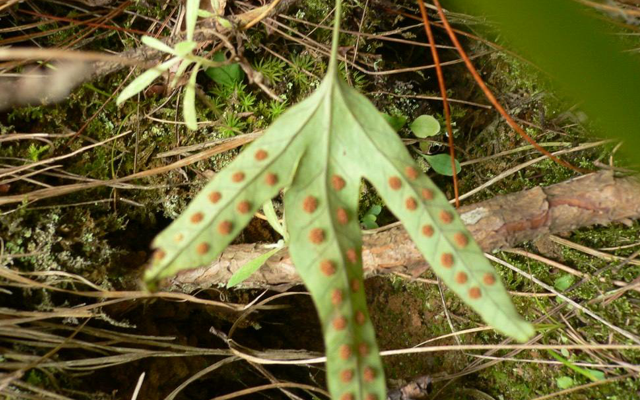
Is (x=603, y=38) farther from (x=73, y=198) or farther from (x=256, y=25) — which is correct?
(x=73, y=198)

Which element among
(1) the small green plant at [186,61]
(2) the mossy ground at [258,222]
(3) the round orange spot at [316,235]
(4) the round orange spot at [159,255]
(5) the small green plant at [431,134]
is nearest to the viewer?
(4) the round orange spot at [159,255]

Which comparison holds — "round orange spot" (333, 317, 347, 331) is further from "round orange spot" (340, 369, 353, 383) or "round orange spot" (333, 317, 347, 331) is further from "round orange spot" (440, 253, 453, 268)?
"round orange spot" (440, 253, 453, 268)

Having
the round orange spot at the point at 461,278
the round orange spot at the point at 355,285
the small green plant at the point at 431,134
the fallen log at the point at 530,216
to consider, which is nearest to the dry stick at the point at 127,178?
the fallen log at the point at 530,216

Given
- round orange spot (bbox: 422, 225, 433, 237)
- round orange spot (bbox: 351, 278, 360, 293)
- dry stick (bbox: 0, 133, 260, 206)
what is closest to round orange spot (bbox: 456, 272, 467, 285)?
round orange spot (bbox: 422, 225, 433, 237)

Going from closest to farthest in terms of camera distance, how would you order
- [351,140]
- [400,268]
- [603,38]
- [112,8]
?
[603,38], [351,140], [400,268], [112,8]

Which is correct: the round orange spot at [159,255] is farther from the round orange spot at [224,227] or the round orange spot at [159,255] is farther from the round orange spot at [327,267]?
the round orange spot at [327,267]

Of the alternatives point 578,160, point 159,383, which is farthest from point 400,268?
point 159,383
